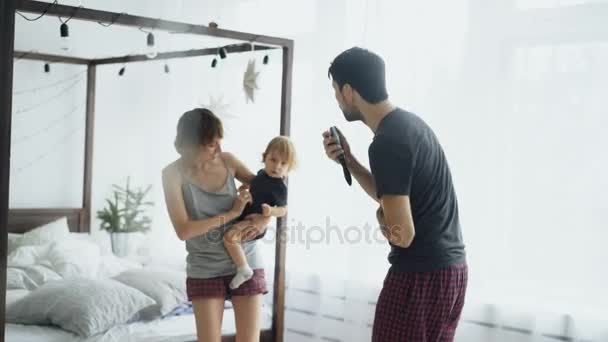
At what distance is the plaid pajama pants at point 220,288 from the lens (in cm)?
288

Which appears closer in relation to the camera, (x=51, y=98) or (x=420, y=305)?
(x=420, y=305)

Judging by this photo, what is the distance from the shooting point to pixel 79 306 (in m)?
3.12

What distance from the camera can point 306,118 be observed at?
4.01 meters

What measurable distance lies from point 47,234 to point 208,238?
1.61m

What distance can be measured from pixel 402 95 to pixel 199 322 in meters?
1.47

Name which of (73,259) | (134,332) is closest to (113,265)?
(73,259)

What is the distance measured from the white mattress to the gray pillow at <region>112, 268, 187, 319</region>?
6cm

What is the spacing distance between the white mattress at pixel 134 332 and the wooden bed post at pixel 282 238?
24 cm

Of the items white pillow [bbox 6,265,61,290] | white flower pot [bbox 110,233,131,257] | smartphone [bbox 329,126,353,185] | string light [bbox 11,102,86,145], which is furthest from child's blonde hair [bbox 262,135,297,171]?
string light [bbox 11,102,86,145]

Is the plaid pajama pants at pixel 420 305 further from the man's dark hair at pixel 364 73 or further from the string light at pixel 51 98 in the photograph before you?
the string light at pixel 51 98

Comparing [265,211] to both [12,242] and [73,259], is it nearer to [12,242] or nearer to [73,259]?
[73,259]

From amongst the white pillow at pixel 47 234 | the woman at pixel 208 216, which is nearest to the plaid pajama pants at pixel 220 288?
the woman at pixel 208 216

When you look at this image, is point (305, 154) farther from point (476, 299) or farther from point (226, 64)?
point (476, 299)

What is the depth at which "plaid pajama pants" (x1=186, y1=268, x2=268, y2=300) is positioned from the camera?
113 inches
